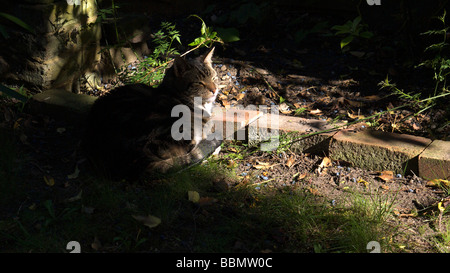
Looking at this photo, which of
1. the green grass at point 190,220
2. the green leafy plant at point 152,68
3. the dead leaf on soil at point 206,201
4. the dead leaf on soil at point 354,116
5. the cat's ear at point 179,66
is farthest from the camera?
the green leafy plant at point 152,68

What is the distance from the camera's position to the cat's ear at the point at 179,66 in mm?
3193

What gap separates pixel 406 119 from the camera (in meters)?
3.51

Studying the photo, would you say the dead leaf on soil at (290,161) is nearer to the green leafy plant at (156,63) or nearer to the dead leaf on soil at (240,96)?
the dead leaf on soil at (240,96)

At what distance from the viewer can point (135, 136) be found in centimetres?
290

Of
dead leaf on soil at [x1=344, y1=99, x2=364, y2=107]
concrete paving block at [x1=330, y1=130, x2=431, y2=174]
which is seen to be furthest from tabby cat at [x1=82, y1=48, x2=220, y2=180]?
dead leaf on soil at [x1=344, y1=99, x2=364, y2=107]

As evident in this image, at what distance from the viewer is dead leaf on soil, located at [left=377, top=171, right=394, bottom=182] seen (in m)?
3.09

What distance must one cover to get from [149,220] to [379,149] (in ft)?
5.41

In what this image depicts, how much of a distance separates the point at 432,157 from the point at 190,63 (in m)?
1.75

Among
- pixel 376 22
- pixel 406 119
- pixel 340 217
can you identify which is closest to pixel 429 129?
pixel 406 119

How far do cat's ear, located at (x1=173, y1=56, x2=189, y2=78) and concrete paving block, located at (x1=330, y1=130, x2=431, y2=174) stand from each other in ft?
3.87

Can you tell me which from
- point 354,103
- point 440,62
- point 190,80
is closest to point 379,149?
point 354,103

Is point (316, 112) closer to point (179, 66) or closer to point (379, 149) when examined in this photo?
point (379, 149)

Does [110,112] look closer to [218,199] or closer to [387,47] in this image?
[218,199]

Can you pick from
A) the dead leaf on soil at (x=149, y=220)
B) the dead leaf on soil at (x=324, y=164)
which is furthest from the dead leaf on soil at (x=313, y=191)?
the dead leaf on soil at (x=149, y=220)
